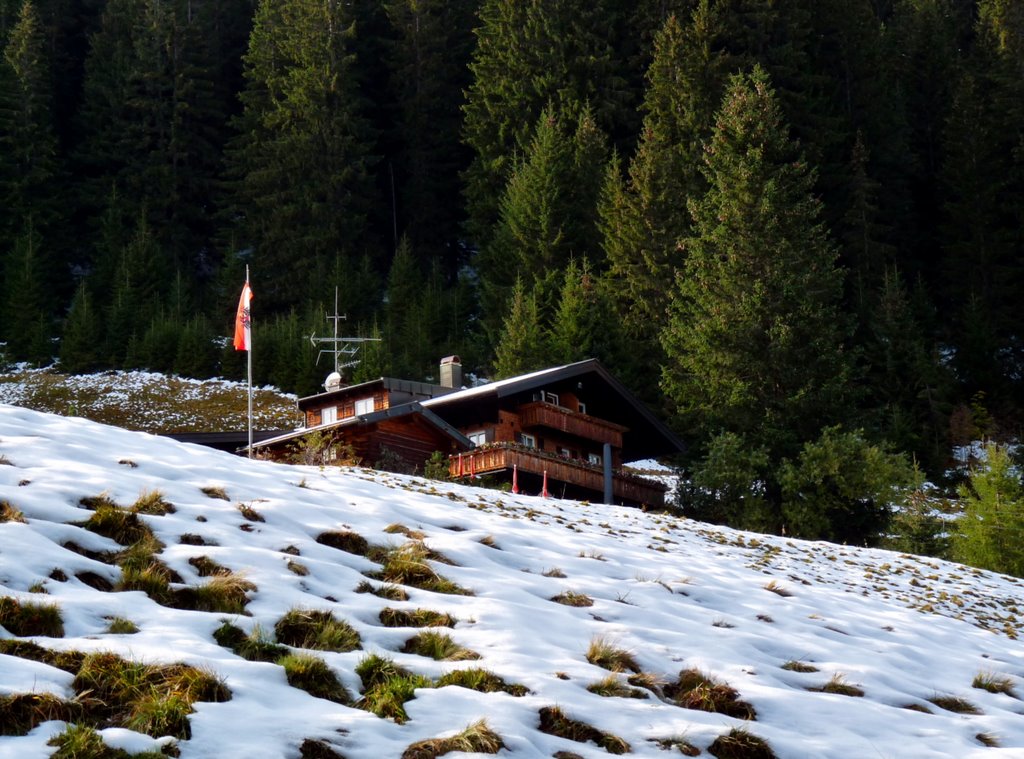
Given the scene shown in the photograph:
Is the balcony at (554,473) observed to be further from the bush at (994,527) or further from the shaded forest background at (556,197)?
the bush at (994,527)

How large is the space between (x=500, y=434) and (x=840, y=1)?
4946 cm

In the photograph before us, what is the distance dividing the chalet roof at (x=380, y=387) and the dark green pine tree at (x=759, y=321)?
35.4 ft

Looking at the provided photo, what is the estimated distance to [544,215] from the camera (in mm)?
68562

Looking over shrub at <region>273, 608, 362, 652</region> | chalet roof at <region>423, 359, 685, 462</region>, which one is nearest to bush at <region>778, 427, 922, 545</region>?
chalet roof at <region>423, 359, 685, 462</region>

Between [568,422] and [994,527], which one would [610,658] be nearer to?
[994,527]

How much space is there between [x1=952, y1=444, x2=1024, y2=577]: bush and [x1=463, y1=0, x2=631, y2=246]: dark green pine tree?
4302cm

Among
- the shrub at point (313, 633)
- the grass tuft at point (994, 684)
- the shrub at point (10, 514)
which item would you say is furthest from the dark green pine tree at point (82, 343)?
the grass tuft at point (994, 684)

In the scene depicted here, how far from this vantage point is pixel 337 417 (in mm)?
44219

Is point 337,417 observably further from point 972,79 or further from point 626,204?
point 972,79

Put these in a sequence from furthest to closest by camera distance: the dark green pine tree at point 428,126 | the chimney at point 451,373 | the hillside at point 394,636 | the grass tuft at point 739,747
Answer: the dark green pine tree at point 428,126 < the chimney at point 451,373 < the grass tuft at point 739,747 < the hillside at point 394,636

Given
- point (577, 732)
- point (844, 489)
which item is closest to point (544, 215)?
point (844, 489)

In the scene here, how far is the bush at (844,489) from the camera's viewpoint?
40.9 m

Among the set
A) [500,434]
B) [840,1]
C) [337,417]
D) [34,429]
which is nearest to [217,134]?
[840,1]

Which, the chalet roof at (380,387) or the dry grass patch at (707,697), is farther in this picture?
the chalet roof at (380,387)
